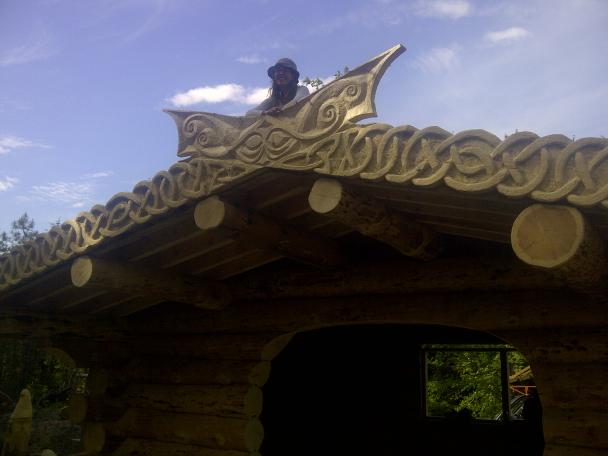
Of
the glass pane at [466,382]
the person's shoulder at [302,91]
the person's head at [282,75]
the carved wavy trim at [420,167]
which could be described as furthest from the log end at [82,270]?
the glass pane at [466,382]

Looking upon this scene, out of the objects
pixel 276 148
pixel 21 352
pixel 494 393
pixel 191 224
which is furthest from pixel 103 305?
pixel 494 393

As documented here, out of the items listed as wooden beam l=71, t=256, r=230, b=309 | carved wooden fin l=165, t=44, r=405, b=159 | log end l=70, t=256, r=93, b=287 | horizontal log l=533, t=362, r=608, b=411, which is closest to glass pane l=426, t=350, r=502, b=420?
wooden beam l=71, t=256, r=230, b=309

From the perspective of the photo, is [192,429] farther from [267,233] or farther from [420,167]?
[420,167]

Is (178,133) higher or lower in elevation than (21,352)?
higher

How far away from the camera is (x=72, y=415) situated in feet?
19.3

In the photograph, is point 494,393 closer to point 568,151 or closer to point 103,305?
point 103,305

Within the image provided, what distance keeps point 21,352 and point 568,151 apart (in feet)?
56.7

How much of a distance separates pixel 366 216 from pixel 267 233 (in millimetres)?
904

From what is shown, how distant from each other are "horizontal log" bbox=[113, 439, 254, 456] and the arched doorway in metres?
2.18

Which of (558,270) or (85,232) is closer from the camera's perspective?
(558,270)

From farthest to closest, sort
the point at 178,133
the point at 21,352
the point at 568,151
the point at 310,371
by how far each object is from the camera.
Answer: the point at 21,352 < the point at 310,371 < the point at 178,133 < the point at 568,151

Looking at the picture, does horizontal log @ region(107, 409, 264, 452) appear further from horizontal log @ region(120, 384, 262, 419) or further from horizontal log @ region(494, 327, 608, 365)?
horizontal log @ region(494, 327, 608, 365)

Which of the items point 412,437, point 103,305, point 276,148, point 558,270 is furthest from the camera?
point 412,437

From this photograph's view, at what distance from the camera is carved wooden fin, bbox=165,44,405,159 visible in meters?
3.05
